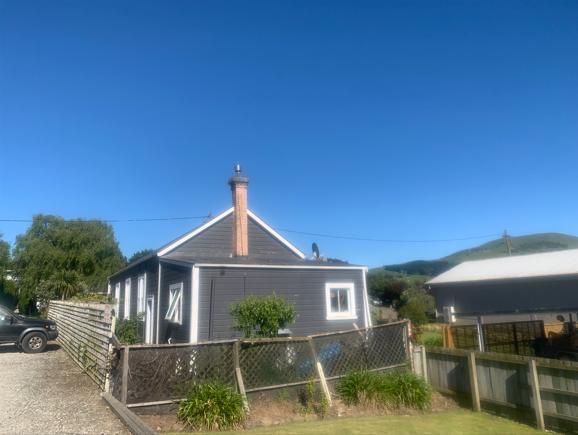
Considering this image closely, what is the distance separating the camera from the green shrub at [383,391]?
351 inches

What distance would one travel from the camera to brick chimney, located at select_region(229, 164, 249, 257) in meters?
17.1

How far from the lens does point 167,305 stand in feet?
50.6

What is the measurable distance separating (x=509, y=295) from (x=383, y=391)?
22.3m

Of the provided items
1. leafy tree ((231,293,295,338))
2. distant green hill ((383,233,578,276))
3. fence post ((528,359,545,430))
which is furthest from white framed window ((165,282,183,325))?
distant green hill ((383,233,578,276))

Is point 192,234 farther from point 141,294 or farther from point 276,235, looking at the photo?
point 276,235

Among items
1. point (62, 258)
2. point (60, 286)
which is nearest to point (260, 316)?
point (60, 286)

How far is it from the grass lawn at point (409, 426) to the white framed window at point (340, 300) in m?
6.86

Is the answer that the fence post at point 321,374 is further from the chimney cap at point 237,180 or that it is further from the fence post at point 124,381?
the chimney cap at point 237,180

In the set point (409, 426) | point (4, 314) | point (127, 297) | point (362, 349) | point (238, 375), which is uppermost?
point (127, 297)

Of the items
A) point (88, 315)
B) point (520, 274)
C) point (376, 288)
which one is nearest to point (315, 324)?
point (88, 315)

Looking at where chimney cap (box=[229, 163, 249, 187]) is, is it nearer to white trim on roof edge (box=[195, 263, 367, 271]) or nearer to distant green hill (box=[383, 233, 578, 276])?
white trim on roof edge (box=[195, 263, 367, 271])

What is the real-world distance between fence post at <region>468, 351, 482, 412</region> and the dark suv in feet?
47.2

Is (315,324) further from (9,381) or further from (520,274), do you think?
(520,274)

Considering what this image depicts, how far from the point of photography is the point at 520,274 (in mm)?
26438
